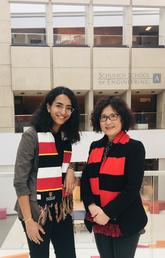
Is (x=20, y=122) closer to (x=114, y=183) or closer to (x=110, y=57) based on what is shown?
(x=110, y=57)

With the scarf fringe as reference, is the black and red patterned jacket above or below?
above

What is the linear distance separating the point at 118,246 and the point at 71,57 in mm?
11935

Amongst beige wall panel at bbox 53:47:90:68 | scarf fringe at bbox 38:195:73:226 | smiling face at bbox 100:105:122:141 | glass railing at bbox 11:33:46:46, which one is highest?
glass railing at bbox 11:33:46:46

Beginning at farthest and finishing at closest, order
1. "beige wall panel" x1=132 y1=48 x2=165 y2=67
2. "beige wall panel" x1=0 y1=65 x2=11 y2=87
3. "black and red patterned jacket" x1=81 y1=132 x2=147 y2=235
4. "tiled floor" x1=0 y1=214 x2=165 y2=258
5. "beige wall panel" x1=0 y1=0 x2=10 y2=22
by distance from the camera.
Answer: "beige wall panel" x1=132 y1=48 x2=165 y2=67 < "beige wall panel" x1=0 y1=65 x2=11 y2=87 < "beige wall panel" x1=0 y1=0 x2=10 y2=22 < "tiled floor" x1=0 y1=214 x2=165 y2=258 < "black and red patterned jacket" x1=81 y1=132 x2=147 y2=235

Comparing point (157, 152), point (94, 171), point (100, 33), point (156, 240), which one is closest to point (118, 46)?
point (100, 33)

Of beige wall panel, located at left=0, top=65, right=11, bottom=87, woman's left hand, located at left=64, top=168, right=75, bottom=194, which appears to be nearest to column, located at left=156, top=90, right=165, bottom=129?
beige wall panel, located at left=0, top=65, right=11, bottom=87

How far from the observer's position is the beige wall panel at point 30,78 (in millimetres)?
12922

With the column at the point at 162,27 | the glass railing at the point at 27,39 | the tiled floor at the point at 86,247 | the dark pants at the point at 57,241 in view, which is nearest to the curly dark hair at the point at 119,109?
the dark pants at the point at 57,241

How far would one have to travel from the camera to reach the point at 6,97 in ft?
42.6

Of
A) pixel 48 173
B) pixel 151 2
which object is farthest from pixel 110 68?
pixel 48 173

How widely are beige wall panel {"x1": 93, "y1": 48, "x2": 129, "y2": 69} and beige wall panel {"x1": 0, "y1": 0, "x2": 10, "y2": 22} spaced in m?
3.83

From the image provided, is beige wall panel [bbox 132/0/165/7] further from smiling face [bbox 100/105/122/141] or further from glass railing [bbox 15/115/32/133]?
smiling face [bbox 100/105/122/141]

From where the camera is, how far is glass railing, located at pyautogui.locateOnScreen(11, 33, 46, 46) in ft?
42.4

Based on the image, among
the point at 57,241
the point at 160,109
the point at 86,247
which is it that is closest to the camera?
the point at 57,241
